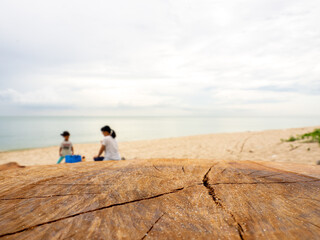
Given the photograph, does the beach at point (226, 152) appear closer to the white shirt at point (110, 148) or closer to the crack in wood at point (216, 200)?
the white shirt at point (110, 148)

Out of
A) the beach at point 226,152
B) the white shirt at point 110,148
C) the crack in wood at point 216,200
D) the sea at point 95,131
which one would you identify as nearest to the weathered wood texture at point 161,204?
the crack in wood at point 216,200

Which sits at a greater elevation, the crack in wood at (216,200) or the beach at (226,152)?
the crack in wood at (216,200)

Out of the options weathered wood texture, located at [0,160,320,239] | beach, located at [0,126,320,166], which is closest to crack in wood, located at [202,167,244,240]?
weathered wood texture, located at [0,160,320,239]

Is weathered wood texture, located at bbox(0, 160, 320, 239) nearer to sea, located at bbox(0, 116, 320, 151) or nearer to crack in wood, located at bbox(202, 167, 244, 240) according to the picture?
crack in wood, located at bbox(202, 167, 244, 240)

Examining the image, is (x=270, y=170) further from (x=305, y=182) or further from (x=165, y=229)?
(x=165, y=229)

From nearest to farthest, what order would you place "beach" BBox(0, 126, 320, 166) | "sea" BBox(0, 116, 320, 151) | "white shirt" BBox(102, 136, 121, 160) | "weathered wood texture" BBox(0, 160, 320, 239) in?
"weathered wood texture" BBox(0, 160, 320, 239), "white shirt" BBox(102, 136, 121, 160), "beach" BBox(0, 126, 320, 166), "sea" BBox(0, 116, 320, 151)

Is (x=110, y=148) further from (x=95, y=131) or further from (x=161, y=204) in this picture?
(x=95, y=131)

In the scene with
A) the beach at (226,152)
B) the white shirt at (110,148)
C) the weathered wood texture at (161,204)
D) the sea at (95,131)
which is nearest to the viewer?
the weathered wood texture at (161,204)

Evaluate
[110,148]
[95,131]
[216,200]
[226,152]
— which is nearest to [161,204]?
[216,200]

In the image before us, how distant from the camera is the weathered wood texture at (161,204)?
→ 3.16 ft

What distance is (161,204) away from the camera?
1.20 meters

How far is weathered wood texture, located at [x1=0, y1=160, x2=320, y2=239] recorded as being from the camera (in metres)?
0.96

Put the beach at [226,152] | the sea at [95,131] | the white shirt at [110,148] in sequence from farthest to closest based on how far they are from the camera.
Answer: the sea at [95,131]
the beach at [226,152]
the white shirt at [110,148]

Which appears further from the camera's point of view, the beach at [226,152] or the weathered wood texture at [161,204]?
the beach at [226,152]
